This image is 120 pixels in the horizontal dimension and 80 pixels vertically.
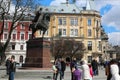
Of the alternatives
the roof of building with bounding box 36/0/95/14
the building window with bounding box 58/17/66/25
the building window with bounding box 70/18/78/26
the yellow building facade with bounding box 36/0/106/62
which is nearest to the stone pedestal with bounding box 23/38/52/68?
the yellow building facade with bounding box 36/0/106/62

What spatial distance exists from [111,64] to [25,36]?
102 meters

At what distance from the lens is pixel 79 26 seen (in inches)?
4724

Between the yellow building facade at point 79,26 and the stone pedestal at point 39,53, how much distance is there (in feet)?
272

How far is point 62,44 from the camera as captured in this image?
336 feet

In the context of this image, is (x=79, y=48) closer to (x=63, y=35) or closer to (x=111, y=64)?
(x=63, y=35)

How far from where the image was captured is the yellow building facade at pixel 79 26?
119375 millimetres

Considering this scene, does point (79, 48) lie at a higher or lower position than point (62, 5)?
lower

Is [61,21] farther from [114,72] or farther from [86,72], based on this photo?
[114,72]

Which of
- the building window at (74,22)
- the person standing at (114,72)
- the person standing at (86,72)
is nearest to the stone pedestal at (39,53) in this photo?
the person standing at (86,72)

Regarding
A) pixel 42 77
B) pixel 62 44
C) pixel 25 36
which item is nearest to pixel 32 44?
pixel 42 77

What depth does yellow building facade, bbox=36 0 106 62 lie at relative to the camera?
392ft

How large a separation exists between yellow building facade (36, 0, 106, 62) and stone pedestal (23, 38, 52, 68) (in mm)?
83054

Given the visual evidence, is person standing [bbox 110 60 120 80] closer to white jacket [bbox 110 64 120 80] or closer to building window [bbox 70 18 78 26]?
white jacket [bbox 110 64 120 80]

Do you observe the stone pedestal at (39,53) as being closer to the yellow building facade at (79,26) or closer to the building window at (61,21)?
the yellow building facade at (79,26)
